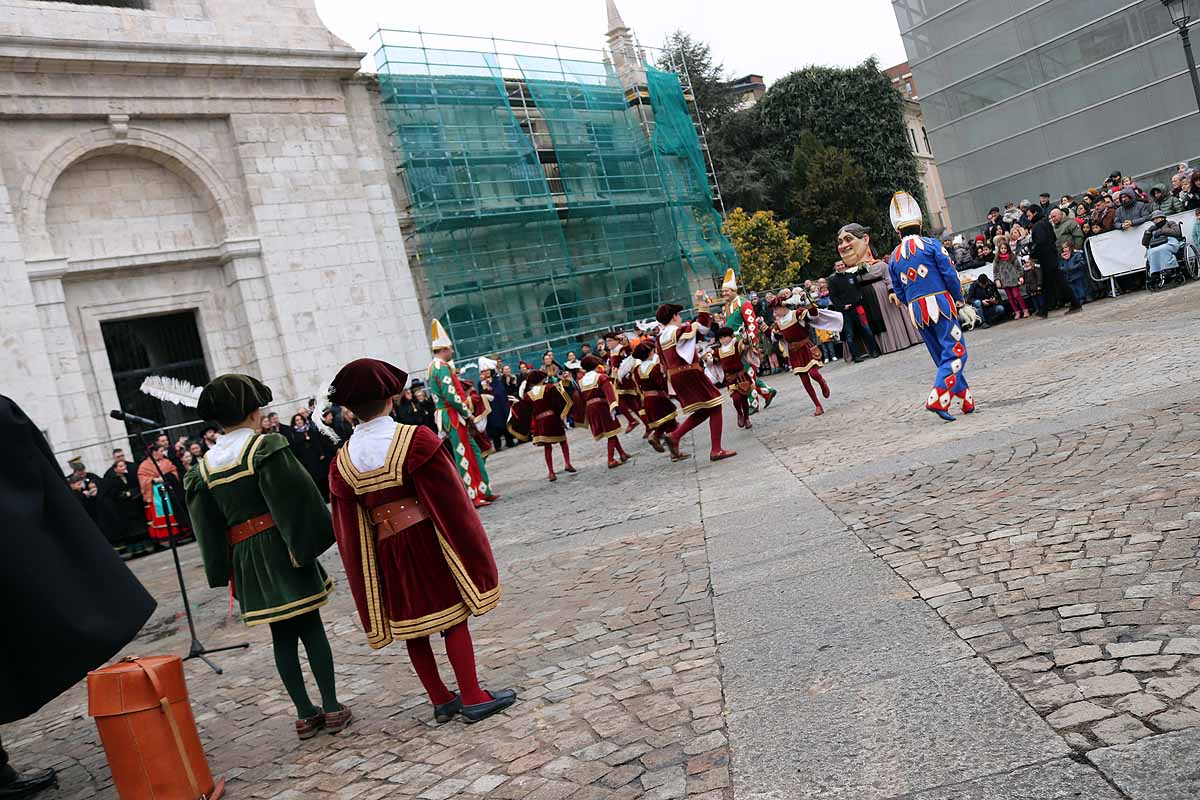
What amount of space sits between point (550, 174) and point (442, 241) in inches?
231

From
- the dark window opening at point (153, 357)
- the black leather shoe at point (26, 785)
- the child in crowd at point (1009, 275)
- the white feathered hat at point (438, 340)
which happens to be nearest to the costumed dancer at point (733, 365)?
the white feathered hat at point (438, 340)

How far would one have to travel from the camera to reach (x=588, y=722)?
4.08 meters

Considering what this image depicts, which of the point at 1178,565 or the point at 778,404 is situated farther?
the point at 778,404

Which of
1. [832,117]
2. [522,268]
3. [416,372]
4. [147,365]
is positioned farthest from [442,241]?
[832,117]

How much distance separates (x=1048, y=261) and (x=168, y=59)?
18.8m

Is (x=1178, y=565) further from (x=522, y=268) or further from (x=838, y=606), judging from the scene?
(x=522, y=268)

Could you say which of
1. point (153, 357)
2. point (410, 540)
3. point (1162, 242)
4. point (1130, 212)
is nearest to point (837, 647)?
point (410, 540)

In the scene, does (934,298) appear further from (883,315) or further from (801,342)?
(883,315)

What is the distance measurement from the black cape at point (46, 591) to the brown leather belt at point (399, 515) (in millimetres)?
1071

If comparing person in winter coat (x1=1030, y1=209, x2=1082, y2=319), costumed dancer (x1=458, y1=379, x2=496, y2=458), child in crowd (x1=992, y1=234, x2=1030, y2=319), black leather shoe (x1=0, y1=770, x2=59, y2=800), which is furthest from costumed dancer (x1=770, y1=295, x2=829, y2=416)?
black leather shoe (x1=0, y1=770, x2=59, y2=800)

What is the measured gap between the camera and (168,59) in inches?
861

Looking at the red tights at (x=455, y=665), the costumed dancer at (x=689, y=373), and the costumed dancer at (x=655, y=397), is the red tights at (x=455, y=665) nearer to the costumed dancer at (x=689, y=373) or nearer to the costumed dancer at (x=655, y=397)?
the costumed dancer at (x=689, y=373)

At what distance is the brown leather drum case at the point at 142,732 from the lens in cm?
404

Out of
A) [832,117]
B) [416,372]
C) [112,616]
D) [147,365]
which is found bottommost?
[112,616]
